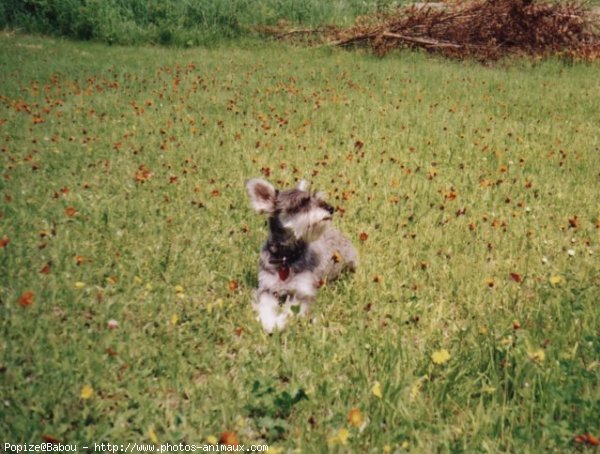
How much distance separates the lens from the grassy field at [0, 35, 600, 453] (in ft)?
9.35

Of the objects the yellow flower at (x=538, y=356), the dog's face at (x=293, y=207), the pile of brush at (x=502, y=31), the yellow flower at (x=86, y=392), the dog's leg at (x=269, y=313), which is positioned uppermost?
the pile of brush at (x=502, y=31)

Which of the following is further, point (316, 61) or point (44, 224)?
point (316, 61)

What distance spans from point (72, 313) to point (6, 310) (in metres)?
0.44

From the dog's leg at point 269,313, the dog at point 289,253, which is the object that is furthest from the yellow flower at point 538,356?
the dog's leg at point 269,313

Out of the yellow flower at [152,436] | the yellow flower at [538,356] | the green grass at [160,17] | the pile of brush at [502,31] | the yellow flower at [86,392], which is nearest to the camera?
the yellow flower at [152,436]

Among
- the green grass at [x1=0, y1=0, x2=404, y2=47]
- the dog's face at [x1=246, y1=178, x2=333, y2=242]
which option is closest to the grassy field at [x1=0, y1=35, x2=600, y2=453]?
the dog's face at [x1=246, y1=178, x2=333, y2=242]

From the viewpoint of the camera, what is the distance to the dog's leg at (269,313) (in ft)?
12.6

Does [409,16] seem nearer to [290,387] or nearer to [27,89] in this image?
[27,89]

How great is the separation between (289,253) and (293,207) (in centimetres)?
47

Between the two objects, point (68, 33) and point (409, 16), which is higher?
point (409, 16)

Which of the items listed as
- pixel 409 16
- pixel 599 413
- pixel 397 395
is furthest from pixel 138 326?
pixel 409 16

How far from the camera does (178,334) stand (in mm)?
3689

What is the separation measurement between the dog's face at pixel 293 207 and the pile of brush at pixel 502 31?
13.7m

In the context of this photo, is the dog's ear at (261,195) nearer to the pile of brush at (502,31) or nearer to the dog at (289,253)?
the dog at (289,253)
